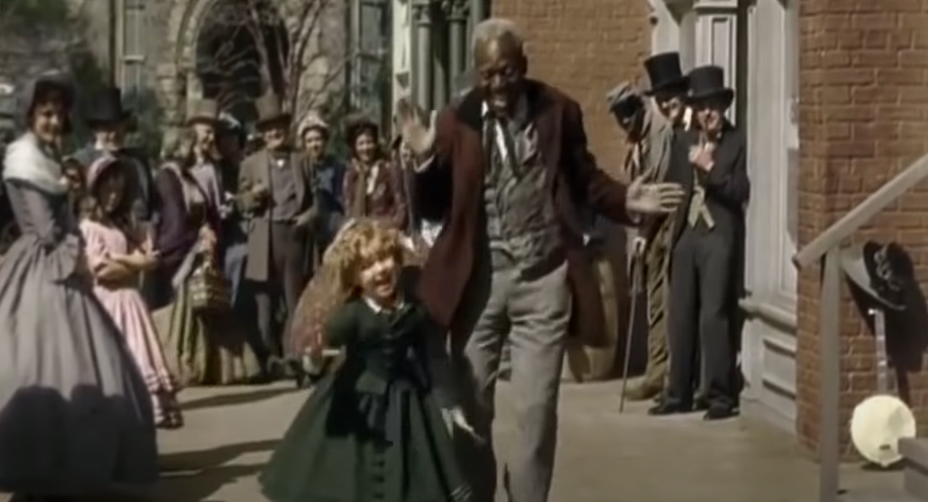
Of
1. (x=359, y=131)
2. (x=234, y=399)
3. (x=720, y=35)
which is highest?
(x=720, y=35)

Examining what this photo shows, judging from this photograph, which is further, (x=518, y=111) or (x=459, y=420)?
(x=518, y=111)

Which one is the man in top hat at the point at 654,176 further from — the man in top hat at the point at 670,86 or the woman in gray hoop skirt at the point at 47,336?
the woman in gray hoop skirt at the point at 47,336

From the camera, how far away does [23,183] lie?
34.4 feet

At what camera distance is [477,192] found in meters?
9.05

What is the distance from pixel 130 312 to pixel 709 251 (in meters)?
3.42

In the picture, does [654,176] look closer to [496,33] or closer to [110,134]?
[110,134]

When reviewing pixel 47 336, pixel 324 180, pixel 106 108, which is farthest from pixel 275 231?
pixel 47 336

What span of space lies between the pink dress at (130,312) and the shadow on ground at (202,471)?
350 millimetres

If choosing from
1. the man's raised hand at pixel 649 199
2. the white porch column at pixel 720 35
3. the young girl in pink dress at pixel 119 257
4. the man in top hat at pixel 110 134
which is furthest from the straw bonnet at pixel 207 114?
the man's raised hand at pixel 649 199

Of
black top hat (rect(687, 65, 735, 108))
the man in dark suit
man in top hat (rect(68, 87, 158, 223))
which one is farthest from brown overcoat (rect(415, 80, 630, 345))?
man in top hat (rect(68, 87, 158, 223))

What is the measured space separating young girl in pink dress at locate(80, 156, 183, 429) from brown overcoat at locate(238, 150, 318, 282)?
4077mm

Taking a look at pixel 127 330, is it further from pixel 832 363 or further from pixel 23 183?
pixel 832 363

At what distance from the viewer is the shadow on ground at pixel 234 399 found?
A: 1530 cm

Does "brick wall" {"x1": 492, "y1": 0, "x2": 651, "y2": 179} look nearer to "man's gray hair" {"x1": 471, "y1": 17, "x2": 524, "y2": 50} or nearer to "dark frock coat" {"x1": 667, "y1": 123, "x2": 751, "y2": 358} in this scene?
"dark frock coat" {"x1": 667, "y1": 123, "x2": 751, "y2": 358}
